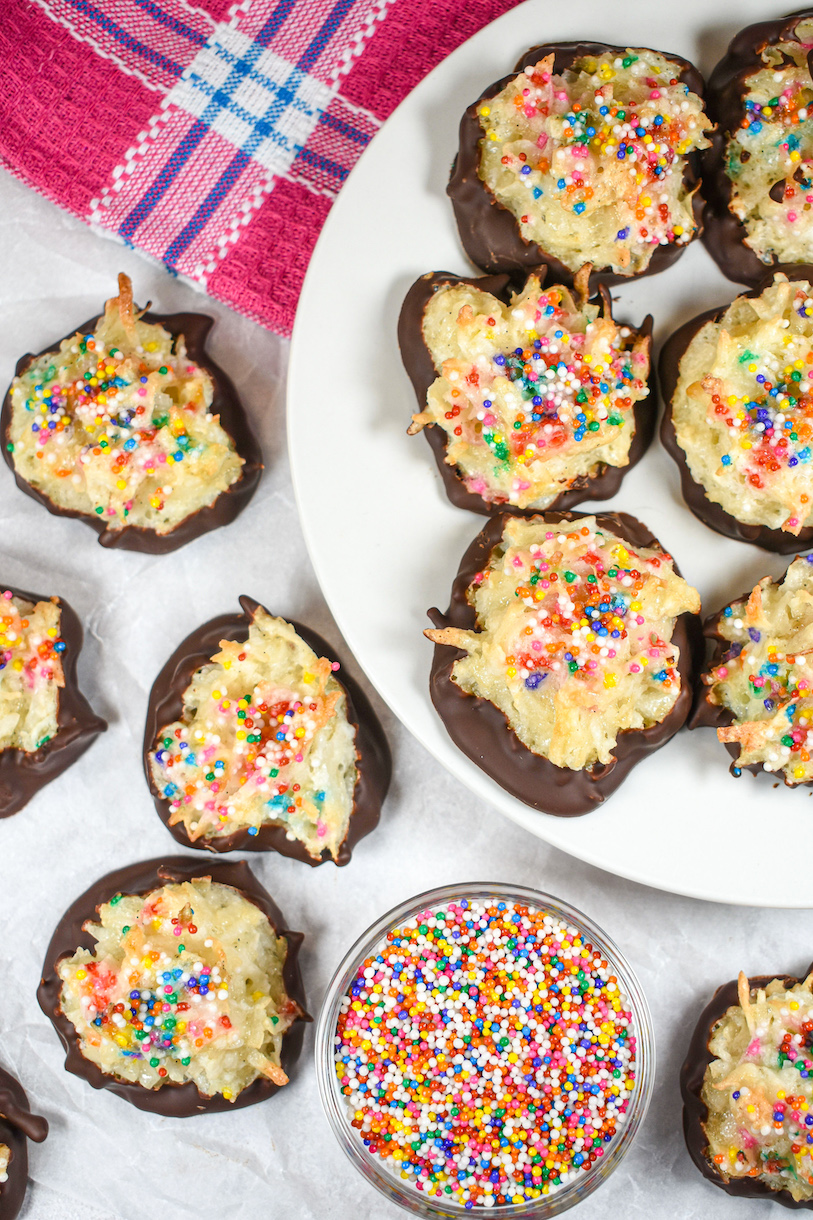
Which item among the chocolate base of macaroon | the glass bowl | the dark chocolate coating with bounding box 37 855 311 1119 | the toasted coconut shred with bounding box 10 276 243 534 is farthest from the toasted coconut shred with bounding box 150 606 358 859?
the chocolate base of macaroon

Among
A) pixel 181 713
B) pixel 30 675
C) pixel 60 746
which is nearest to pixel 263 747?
pixel 181 713

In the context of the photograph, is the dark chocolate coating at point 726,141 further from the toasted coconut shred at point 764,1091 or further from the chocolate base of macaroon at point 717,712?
the toasted coconut shred at point 764,1091

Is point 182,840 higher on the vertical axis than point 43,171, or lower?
lower

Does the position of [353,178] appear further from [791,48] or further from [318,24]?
[791,48]

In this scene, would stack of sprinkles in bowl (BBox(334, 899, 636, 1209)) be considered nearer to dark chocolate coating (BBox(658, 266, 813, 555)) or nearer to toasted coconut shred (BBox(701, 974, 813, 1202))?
toasted coconut shred (BBox(701, 974, 813, 1202))

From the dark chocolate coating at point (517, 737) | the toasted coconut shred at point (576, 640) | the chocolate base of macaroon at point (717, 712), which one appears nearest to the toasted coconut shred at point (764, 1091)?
the chocolate base of macaroon at point (717, 712)

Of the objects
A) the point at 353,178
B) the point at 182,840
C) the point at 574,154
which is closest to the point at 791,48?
the point at 574,154
